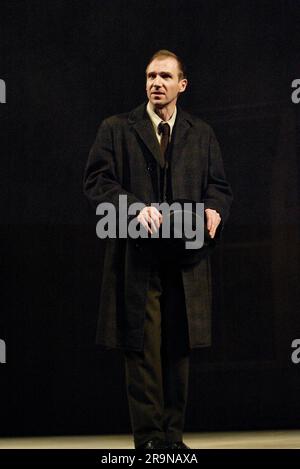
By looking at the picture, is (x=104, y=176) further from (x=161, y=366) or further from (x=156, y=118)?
(x=161, y=366)

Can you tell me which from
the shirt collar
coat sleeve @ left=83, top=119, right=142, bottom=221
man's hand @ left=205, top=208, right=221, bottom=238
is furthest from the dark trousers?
the shirt collar

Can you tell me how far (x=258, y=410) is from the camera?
471 cm

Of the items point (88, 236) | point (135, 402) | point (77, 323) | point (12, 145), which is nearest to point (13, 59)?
point (12, 145)

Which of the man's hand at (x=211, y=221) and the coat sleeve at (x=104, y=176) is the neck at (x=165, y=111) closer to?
the coat sleeve at (x=104, y=176)

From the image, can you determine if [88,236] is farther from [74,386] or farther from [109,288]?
[109,288]

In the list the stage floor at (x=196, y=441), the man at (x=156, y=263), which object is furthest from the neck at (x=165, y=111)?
the stage floor at (x=196, y=441)

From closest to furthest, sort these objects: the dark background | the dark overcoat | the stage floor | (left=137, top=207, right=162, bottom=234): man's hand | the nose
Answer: (left=137, top=207, right=162, bottom=234): man's hand
the dark overcoat
the nose
the stage floor
the dark background

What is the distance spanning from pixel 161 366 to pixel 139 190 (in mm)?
647

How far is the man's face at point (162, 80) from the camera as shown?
3.80 m

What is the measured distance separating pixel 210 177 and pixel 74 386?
1.32 meters

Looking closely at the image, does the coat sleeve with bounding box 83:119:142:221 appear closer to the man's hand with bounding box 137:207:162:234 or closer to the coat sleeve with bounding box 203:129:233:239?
the man's hand with bounding box 137:207:162:234

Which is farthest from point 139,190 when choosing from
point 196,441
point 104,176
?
point 196,441

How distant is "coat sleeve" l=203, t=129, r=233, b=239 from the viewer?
149 inches

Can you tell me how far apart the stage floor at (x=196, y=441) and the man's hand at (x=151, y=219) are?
1030mm
